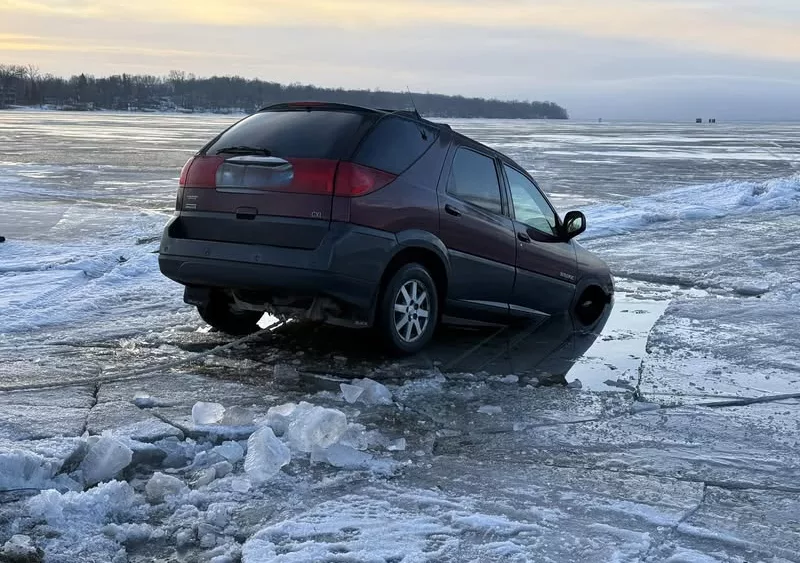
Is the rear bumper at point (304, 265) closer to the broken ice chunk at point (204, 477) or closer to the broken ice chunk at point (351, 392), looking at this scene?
the broken ice chunk at point (351, 392)

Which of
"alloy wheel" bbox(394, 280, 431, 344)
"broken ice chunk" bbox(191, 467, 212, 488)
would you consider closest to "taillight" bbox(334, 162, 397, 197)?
"alloy wheel" bbox(394, 280, 431, 344)

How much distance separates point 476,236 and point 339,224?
4.78ft

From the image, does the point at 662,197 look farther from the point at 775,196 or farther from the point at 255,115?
the point at 255,115

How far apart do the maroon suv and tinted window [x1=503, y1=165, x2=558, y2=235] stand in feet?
1.31

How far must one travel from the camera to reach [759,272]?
35.0ft

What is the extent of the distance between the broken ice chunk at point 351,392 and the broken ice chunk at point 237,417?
670mm

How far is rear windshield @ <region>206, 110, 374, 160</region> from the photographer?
6.02 meters

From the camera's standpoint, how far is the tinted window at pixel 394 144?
6.09m

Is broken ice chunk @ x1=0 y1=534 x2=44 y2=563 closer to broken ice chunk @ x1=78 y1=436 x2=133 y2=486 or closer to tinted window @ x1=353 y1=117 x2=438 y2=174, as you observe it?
broken ice chunk @ x1=78 y1=436 x2=133 y2=486

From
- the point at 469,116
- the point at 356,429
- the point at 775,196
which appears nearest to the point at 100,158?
the point at 775,196

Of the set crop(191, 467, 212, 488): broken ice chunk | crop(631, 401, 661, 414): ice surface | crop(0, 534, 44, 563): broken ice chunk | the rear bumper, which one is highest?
the rear bumper

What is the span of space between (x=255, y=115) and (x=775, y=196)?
15.8 meters

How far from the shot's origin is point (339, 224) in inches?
231

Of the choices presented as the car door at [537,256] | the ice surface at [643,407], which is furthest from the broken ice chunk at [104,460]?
the car door at [537,256]
